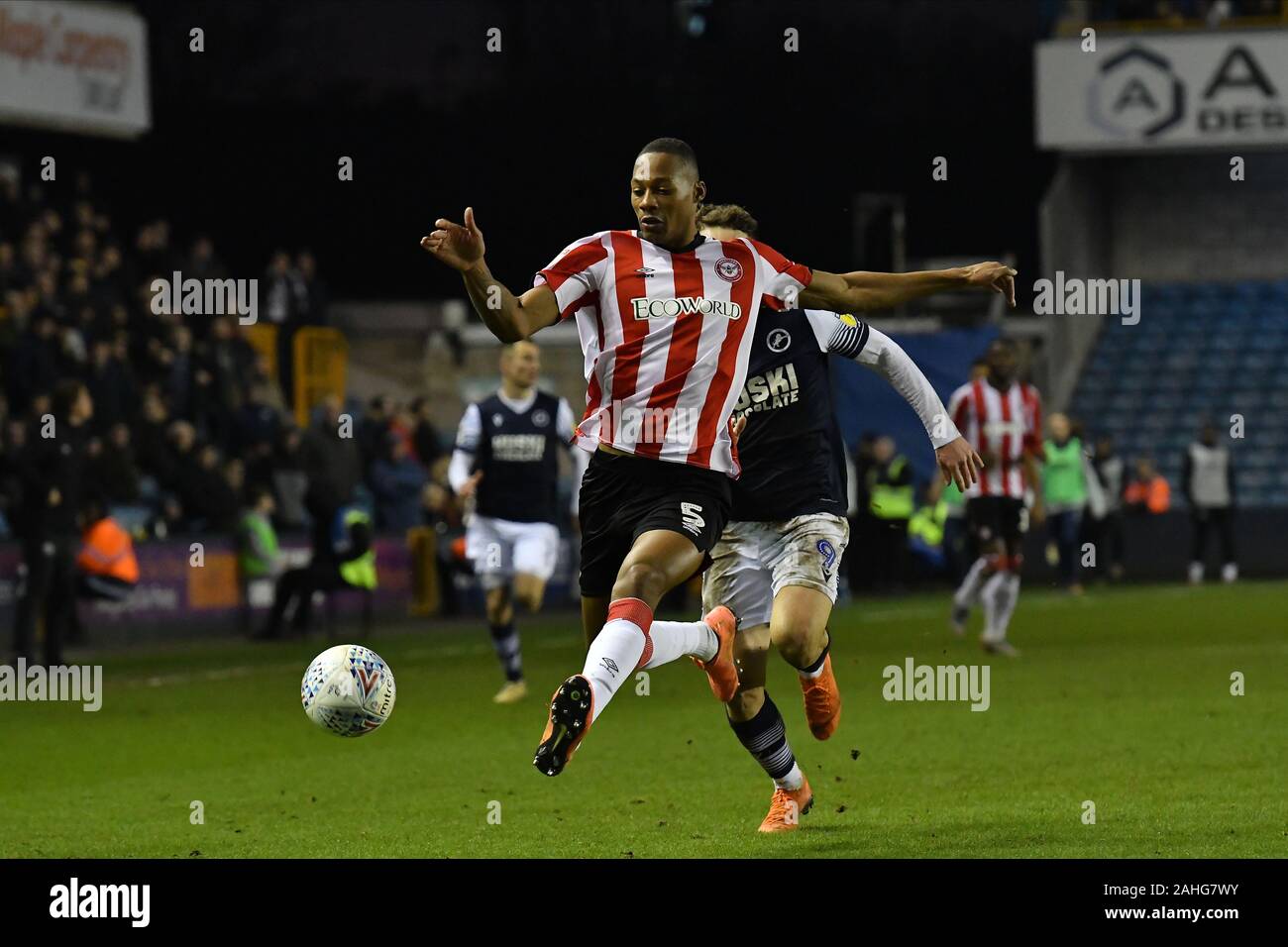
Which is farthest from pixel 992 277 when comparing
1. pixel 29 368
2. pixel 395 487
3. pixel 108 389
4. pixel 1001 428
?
pixel 395 487

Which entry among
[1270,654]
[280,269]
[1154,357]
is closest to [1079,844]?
[1270,654]

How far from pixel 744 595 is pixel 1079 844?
1.70m

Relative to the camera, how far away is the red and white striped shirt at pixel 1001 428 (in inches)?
607

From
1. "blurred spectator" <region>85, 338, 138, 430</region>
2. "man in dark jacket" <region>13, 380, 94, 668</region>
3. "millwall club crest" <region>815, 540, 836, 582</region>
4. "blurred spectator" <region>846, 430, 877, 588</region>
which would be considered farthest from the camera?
"blurred spectator" <region>846, 430, 877, 588</region>

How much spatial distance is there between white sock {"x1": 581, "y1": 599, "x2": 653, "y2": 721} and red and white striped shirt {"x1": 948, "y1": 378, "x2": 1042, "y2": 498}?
9088mm

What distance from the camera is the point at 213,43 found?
1275 inches

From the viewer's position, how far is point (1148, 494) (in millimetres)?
27906

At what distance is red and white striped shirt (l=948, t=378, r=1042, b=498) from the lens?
50.5 feet

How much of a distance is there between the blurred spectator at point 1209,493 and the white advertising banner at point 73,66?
13445mm

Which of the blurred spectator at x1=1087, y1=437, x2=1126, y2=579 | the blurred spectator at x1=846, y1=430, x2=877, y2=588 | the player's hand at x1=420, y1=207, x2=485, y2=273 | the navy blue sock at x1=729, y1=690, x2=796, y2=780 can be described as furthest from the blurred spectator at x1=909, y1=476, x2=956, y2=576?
the player's hand at x1=420, y1=207, x2=485, y2=273

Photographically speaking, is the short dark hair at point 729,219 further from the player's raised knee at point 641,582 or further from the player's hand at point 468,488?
the player's hand at point 468,488

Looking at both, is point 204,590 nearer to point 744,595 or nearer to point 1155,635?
point 1155,635

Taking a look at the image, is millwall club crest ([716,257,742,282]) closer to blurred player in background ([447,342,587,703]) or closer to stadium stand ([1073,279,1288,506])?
blurred player in background ([447,342,587,703])

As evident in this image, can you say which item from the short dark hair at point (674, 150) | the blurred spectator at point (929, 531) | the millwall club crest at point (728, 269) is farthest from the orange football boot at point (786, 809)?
the blurred spectator at point (929, 531)
